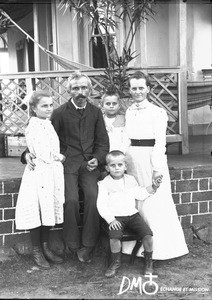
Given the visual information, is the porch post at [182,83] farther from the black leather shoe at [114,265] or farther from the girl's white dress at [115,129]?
the black leather shoe at [114,265]

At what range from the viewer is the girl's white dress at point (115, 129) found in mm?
4547

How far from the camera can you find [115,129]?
15.0ft

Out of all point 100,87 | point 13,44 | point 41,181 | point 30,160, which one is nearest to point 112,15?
point 100,87

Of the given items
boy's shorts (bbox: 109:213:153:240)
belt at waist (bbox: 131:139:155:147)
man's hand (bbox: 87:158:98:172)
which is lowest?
boy's shorts (bbox: 109:213:153:240)

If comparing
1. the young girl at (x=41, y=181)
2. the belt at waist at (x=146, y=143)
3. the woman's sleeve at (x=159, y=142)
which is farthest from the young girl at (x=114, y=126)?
the young girl at (x=41, y=181)

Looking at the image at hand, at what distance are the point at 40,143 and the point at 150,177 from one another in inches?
42.8

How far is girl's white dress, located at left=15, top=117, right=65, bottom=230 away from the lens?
4008mm

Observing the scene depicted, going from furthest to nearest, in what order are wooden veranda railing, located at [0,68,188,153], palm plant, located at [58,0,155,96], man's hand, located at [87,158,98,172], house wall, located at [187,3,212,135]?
house wall, located at [187,3,212,135], wooden veranda railing, located at [0,68,188,153], palm plant, located at [58,0,155,96], man's hand, located at [87,158,98,172]

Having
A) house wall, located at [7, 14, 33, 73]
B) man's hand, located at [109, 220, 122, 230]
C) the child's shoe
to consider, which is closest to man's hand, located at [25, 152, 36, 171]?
man's hand, located at [109, 220, 122, 230]

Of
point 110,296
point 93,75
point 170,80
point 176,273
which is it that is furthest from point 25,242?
point 170,80

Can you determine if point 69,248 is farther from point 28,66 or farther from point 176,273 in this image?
point 28,66

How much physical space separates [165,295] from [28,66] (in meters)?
9.55

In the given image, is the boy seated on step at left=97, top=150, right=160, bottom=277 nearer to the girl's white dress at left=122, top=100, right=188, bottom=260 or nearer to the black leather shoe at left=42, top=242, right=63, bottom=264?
the girl's white dress at left=122, top=100, right=188, bottom=260

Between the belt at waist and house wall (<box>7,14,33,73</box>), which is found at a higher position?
house wall (<box>7,14,33,73</box>)
